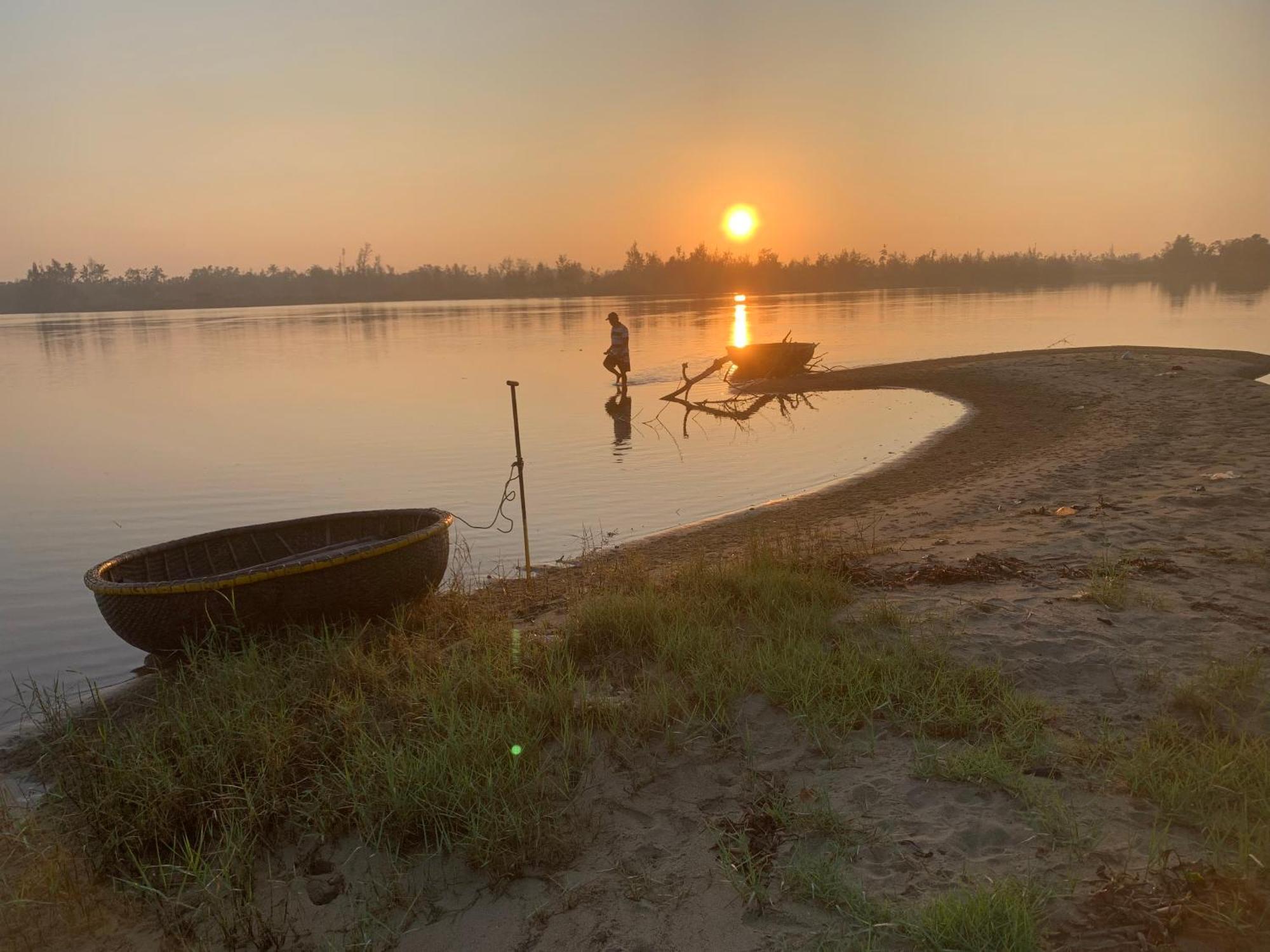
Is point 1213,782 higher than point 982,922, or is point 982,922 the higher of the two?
point 1213,782

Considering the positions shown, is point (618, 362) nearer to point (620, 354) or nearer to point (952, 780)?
point (620, 354)

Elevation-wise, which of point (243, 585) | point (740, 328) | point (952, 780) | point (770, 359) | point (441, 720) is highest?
point (740, 328)

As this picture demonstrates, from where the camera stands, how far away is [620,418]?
68.2 ft

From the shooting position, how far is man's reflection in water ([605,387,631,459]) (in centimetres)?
1714

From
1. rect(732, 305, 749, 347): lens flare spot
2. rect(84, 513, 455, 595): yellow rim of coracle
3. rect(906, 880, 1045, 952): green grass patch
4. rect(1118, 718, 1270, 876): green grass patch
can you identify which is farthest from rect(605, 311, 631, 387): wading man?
rect(906, 880, 1045, 952): green grass patch

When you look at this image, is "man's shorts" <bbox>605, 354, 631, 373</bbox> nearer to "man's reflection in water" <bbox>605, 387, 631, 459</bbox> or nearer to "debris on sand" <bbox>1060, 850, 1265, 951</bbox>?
"man's reflection in water" <bbox>605, 387, 631, 459</bbox>

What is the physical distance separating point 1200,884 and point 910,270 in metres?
166

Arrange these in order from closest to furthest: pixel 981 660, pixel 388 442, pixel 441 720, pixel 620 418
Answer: pixel 441 720 → pixel 981 660 → pixel 388 442 → pixel 620 418

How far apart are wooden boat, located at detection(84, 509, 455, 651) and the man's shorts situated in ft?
59.5

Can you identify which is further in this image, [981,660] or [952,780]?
[981,660]

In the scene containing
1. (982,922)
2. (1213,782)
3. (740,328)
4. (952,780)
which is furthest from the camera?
(740,328)

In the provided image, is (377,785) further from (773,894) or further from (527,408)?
(527,408)

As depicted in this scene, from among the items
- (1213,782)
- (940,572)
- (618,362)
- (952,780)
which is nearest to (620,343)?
(618,362)

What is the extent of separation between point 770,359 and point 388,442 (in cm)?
1427
